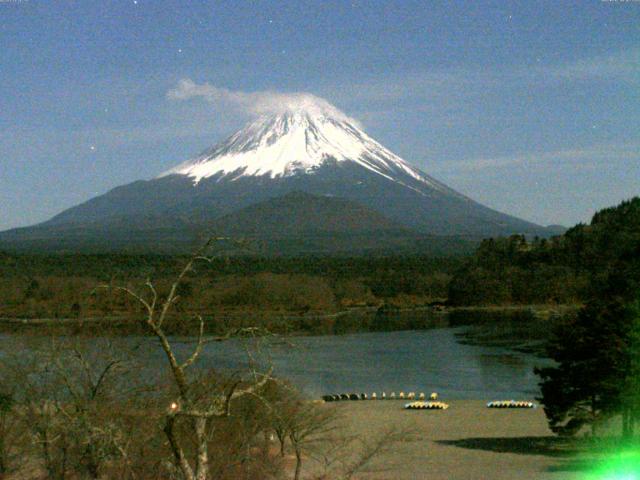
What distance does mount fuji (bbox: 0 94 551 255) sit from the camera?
142750 millimetres

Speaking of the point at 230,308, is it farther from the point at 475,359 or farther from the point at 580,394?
the point at 580,394

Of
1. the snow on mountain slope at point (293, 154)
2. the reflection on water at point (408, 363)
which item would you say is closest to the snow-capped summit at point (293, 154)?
the snow on mountain slope at point (293, 154)

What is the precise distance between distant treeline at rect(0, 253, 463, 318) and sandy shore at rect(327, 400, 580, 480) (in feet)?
80.6

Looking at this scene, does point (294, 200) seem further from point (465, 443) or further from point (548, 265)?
point (465, 443)

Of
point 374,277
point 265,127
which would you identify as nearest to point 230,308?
point 374,277

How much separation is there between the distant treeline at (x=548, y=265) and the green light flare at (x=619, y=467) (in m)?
50.0

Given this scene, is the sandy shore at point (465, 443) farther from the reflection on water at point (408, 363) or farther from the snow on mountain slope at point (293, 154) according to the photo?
the snow on mountain slope at point (293, 154)

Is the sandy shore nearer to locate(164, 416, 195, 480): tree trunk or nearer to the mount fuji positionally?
locate(164, 416, 195, 480): tree trunk

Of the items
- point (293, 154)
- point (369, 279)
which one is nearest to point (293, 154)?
point (293, 154)

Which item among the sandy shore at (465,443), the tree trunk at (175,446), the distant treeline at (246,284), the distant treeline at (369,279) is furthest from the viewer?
the distant treeline at (369,279)

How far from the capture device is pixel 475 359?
36188mm

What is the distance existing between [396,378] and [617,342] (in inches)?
644

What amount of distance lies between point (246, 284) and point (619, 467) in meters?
50.9

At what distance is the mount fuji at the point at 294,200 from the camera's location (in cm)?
14275
